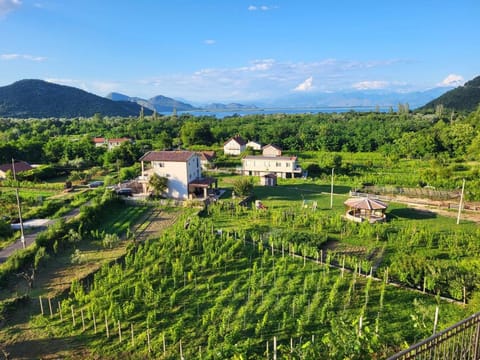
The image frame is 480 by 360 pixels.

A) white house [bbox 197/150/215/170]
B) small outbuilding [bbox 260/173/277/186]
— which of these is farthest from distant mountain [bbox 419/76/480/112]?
small outbuilding [bbox 260/173/277/186]

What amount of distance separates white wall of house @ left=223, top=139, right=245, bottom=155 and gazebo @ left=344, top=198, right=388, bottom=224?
30.1 meters

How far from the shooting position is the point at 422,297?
12234mm

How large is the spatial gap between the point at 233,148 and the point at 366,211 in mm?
31622

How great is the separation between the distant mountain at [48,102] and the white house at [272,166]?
12733 cm

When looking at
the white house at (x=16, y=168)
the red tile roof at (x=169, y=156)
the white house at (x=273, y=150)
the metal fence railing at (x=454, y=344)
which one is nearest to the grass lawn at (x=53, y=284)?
the red tile roof at (x=169, y=156)

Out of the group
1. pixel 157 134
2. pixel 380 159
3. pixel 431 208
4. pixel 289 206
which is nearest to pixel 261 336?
pixel 289 206

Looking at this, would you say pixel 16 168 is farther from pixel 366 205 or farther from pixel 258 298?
pixel 366 205

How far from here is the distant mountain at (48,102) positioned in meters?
140

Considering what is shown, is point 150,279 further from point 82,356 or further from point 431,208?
point 431,208

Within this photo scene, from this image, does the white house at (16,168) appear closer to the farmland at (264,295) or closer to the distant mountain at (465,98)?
the farmland at (264,295)

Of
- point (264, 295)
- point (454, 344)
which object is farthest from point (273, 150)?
point (454, 344)

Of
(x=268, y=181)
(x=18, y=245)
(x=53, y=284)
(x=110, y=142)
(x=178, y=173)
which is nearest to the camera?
(x=53, y=284)

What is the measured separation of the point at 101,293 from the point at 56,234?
665 centimetres

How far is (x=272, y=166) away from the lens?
36.3 meters
